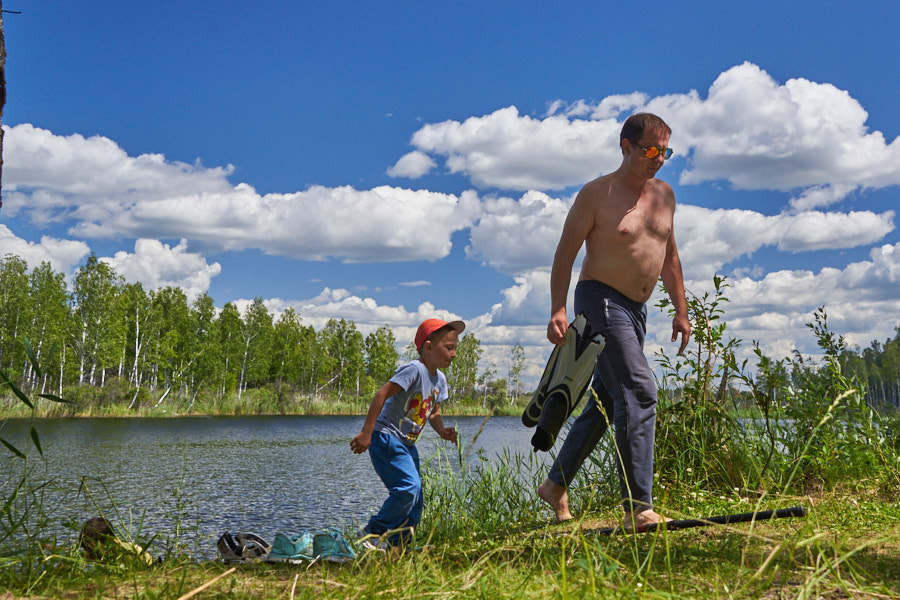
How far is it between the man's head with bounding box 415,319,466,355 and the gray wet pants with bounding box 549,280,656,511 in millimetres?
891

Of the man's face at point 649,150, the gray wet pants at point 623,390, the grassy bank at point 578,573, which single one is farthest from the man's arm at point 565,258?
the grassy bank at point 578,573

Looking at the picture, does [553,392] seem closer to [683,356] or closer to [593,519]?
[593,519]

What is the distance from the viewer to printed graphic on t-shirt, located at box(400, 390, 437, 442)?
403 centimetres

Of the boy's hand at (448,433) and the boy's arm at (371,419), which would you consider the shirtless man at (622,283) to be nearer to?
the boy's hand at (448,433)

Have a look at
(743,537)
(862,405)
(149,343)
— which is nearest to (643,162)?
(743,537)

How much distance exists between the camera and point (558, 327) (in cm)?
354

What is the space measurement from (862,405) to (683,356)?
1.25 meters

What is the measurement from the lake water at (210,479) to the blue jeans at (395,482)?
467mm

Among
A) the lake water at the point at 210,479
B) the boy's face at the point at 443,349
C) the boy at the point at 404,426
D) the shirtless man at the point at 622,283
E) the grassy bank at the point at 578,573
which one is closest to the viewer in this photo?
the grassy bank at the point at 578,573

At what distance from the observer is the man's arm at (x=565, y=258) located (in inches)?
141

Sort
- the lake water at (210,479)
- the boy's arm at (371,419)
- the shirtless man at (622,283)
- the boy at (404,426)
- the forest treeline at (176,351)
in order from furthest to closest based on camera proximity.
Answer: the forest treeline at (176,351) → the lake water at (210,479) → the boy at (404,426) → the boy's arm at (371,419) → the shirtless man at (622,283)

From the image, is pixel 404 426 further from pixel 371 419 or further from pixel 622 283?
pixel 622 283

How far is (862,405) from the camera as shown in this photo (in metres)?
4.80

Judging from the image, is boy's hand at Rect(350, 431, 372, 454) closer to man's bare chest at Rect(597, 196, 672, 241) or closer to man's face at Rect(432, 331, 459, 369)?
man's face at Rect(432, 331, 459, 369)
